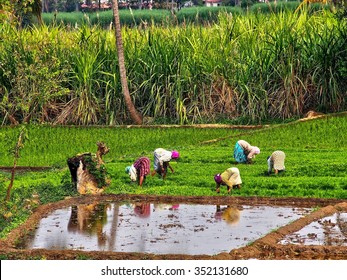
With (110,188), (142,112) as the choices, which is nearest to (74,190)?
(110,188)

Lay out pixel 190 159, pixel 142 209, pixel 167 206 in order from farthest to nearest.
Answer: pixel 190 159, pixel 167 206, pixel 142 209

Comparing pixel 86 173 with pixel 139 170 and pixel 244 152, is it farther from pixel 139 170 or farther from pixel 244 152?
pixel 244 152

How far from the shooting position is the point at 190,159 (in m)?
18.0

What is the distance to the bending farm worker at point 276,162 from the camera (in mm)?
15930

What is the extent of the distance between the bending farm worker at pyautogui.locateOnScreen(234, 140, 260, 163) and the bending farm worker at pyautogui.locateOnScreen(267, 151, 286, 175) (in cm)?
87

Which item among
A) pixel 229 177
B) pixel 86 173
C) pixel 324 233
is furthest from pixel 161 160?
pixel 324 233

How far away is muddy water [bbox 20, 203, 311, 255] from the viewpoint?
39.8ft

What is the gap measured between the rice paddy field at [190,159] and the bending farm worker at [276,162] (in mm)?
107

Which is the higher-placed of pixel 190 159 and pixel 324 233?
pixel 324 233

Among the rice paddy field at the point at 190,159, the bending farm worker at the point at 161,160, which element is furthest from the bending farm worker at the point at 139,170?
the bending farm worker at the point at 161,160

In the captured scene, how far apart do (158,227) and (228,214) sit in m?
1.14

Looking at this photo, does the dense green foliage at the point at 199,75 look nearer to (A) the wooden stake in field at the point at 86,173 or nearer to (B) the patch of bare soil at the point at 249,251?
(A) the wooden stake in field at the point at 86,173

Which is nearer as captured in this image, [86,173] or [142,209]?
[142,209]

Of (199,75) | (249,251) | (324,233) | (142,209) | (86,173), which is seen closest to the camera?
(249,251)
